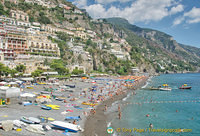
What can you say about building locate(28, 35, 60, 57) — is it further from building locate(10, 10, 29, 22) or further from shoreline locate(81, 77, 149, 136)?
shoreline locate(81, 77, 149, 136)

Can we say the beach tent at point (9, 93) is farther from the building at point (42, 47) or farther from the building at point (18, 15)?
the building at point (18, 15)

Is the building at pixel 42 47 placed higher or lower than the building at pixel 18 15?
lower

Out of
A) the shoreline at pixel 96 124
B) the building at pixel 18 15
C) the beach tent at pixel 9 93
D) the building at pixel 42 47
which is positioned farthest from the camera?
the building at pixel 18 15

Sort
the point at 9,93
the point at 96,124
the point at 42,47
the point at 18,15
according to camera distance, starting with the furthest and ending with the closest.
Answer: the point at 18,15 < the point at 42,47 < the point at 9,93 < the point at 96,124

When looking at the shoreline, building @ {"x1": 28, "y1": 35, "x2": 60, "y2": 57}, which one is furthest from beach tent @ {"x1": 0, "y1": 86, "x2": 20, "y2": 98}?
building @ {"x1": 28, "y1": 35, "x2": 60, "y2": 57}

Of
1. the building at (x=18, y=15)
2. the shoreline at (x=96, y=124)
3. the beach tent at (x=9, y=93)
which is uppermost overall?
the building at (x=18, y=15)

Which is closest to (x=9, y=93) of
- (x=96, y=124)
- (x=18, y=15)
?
(x=96, y=124)

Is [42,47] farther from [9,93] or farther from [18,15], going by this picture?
[9,93]

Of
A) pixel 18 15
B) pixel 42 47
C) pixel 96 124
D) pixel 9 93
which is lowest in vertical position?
pixel 96 124

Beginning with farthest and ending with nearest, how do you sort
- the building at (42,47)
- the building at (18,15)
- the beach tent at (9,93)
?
the building at (18,15)
the building at (42,47)
the beach tent at (9,93)

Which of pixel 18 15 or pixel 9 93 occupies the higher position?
pixel 18 15

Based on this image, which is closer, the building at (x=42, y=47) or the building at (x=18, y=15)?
the building at (x=42, y=47)

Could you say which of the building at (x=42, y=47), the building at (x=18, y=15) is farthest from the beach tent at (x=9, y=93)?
the building at (x=18, y=15)

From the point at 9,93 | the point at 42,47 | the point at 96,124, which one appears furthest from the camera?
the point at 42,47
